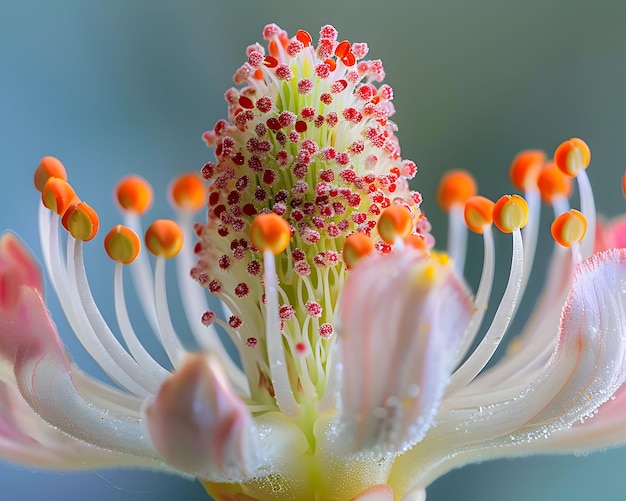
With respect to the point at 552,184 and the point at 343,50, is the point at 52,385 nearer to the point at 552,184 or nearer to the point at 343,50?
the point at 343,50

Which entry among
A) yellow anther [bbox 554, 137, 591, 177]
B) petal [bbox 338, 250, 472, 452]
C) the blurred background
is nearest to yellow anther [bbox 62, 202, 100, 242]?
petal [bbox 338, 250, 472, 452]

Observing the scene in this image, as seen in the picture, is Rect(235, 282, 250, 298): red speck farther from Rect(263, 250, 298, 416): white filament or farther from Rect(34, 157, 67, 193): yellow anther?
Rect(34, 157, 67, 193): yellow anther

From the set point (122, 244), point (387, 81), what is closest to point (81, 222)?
point (122, 244)

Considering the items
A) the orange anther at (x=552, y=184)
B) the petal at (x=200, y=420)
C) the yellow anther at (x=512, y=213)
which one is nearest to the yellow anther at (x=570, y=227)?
the yellow anther at (x=512, y=213)

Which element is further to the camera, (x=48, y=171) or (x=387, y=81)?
(x=387, y=81)

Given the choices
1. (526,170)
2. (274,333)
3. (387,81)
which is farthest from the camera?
(387,81)

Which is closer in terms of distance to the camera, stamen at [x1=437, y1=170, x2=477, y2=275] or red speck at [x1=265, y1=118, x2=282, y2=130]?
red speck at [x1=265, y1=118, x2=282, y2=130]
